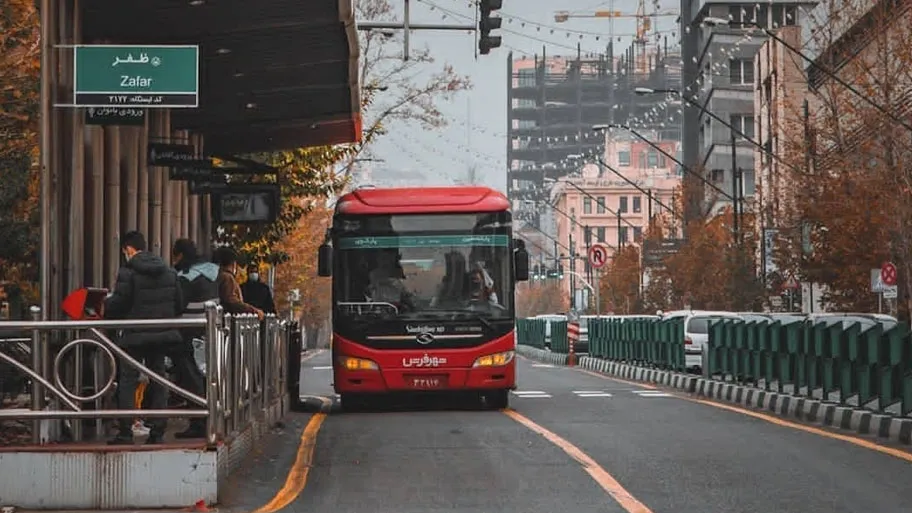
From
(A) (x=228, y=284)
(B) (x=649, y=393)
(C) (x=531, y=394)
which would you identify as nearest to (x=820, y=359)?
(B) (x=649, y=393)

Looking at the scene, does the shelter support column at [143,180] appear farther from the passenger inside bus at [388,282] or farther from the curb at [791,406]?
the curb at [791,406]

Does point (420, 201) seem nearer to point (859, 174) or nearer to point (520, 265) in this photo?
point (520, 265)

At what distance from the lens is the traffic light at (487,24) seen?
88.5 feet

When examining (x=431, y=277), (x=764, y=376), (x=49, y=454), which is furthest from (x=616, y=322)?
(x=49, y=454)

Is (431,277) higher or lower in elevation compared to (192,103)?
lower

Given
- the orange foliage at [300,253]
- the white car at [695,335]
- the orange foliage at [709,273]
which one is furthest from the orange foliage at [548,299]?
the white car at [695,335]

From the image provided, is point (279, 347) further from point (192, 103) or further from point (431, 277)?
point (192, 103)

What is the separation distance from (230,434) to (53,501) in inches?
97.7

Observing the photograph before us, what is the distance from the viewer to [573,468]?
15422mm

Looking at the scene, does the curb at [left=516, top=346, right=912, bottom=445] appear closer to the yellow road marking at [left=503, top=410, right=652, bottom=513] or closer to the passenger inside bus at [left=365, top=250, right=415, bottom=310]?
the yellow road marking at [left=503, top=410, right=652, bottom=513]

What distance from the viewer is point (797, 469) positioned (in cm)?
1545

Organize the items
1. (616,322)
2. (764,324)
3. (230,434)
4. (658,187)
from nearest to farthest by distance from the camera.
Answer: (230,434) < (764,324) < (616,322) < (658,187)

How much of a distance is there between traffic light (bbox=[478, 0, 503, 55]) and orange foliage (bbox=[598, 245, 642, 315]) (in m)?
66.5

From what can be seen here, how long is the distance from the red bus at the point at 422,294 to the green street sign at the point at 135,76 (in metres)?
7.86
